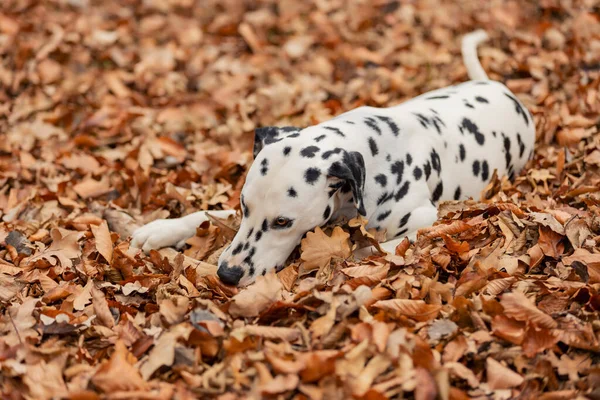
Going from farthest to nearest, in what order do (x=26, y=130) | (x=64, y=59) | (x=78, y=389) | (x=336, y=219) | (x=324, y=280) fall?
1. (x=64, y=59)
2. (x=26, y=130)
3. (x=336, y=219)
4. (x=324, y=280)
5. (x=78, y=389)

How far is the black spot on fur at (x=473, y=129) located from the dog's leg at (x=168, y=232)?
186 cm

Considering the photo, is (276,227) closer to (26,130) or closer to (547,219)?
(547,219)

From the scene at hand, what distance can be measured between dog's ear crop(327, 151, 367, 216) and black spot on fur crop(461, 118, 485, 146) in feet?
4.42

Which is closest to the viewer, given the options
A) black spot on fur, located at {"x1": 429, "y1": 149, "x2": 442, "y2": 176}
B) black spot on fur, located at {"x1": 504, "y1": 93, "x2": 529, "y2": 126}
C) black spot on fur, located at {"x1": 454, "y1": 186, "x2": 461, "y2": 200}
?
black spot on fur, located at {"x1": 429, "y1": 149, "x2": 442, "y2": 176}

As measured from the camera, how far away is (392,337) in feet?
10.8

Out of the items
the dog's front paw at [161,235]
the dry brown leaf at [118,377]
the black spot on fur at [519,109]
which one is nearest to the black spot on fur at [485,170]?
the black spot on fur at [519,109]

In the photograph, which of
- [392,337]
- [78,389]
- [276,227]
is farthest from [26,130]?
[392,337]

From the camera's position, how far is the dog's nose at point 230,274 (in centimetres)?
401

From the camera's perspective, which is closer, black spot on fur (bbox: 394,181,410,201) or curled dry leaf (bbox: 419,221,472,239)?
curled dry leaf (bbox: 419,221,472,239)

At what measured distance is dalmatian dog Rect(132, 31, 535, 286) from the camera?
400 centimetres

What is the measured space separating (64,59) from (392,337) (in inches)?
230

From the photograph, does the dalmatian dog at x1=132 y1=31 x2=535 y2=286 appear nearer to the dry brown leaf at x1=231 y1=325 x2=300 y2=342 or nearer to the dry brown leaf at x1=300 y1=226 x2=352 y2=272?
the dry brown leaf at x1=300 y1=226 x2=352 y2=272

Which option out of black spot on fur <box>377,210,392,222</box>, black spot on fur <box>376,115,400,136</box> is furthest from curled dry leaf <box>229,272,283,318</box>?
black spot on fur <box>376,115,400,136</box>

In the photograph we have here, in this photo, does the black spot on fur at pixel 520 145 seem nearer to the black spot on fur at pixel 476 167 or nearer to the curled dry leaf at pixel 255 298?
the black spot on fur at pixel 476 167
